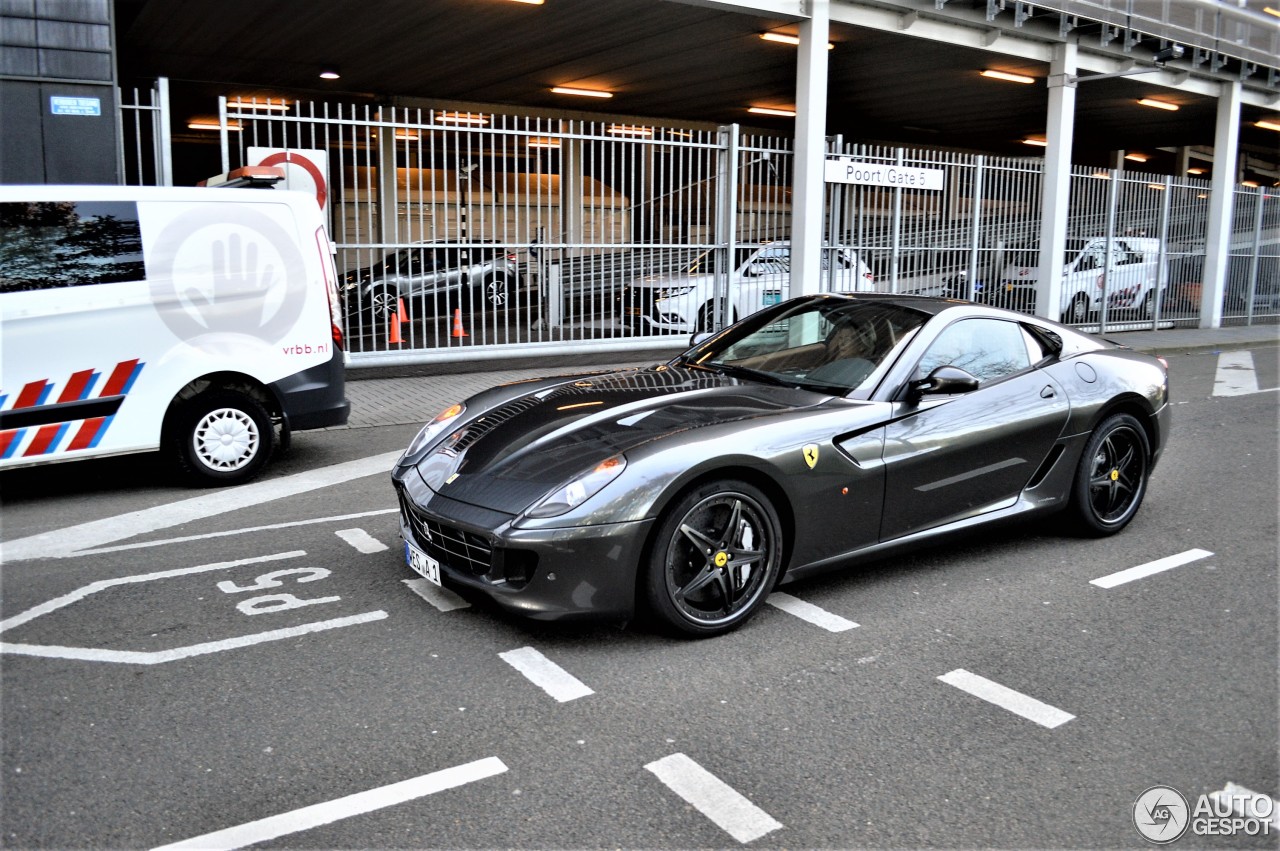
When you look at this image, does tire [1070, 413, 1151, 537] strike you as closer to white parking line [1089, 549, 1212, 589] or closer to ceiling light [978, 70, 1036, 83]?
white parking line [1089, 549, 1212, 589]

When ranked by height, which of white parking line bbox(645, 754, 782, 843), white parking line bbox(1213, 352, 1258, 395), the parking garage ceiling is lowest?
white parking line bbox(645, 754, 782, 843)

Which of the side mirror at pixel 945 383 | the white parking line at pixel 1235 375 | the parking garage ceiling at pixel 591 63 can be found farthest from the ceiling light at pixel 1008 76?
the side mirror at pixel 945 383

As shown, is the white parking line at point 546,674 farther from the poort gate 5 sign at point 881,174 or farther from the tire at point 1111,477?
the poort gate 5 sign at point 881,174

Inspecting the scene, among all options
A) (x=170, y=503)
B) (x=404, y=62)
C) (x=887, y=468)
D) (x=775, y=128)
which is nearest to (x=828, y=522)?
(x=887, y=468)

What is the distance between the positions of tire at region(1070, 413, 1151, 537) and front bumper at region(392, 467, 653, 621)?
292 cm

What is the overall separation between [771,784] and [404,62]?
17.2m

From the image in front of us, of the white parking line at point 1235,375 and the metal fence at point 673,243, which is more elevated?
the metal fence at point 673,243

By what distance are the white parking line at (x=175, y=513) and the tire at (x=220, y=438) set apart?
154 millimetres

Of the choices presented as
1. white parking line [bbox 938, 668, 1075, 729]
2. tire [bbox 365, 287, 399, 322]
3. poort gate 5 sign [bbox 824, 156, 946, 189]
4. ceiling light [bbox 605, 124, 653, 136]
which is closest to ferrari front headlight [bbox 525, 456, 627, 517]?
white parking line [bbox 938, 668, 1075, 729]

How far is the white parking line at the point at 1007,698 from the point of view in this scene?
3709 mm

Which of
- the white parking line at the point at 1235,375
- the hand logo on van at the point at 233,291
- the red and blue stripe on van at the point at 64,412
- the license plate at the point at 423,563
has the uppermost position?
the hand logo on van at the point at 233,291

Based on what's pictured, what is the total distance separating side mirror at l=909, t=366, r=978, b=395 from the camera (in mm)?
4863

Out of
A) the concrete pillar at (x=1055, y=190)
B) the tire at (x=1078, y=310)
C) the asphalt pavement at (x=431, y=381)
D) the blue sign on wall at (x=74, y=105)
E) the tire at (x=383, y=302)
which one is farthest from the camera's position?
the tire at (x=1078, y=310)

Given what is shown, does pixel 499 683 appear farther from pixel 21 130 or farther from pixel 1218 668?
pixel 21 130
